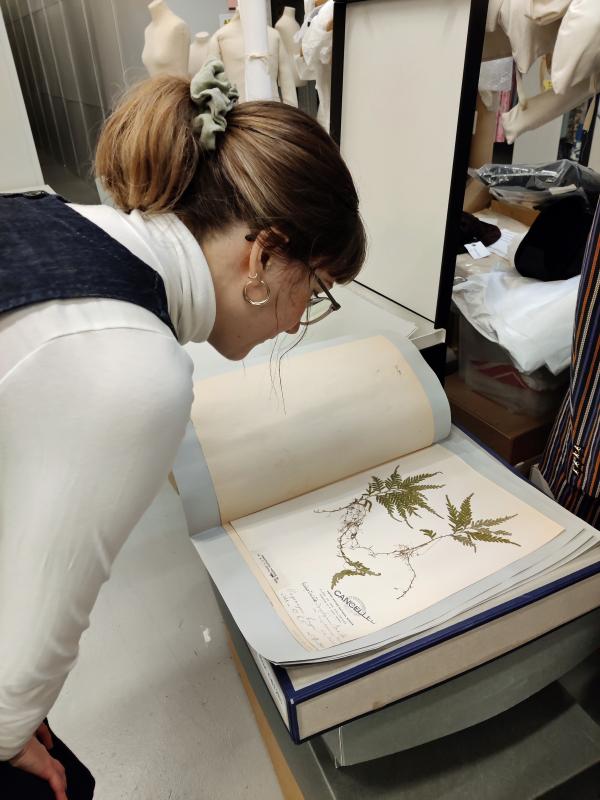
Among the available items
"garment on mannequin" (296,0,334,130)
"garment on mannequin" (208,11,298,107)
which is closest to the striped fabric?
"garment on mannequin" (296,0,334,130)

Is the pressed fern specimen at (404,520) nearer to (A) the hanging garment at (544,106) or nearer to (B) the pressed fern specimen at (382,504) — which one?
(B) the pressed fern specimen at (382,504)

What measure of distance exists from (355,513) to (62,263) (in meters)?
0.50

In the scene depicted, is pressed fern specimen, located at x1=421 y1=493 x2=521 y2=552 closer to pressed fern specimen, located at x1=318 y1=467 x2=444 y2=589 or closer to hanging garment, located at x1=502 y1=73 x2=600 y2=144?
pressed fern specimen, located at x1=318 y1=467 x2=444 y2=589

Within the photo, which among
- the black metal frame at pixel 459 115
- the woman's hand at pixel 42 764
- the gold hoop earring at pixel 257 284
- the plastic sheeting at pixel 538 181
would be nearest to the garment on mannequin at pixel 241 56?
the black metal frame at pixel 459 115

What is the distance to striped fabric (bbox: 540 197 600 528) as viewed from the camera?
688mm

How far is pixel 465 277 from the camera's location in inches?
41.4

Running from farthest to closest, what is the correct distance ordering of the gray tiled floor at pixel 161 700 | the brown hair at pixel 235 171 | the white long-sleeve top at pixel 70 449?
1. the gray tiled floor at pixel 161 700
2. the brown hair at pixel 235 171
3. the white long-sleeve top at pixel 70 449

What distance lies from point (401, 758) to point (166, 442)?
0.57 m

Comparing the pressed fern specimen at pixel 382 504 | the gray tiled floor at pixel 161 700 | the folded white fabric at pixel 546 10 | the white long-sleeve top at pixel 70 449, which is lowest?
the gray tiled floor at pixel 161 700

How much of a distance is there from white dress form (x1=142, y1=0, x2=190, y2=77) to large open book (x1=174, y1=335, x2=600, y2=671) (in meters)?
1.15

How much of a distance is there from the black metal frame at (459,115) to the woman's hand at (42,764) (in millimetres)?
761

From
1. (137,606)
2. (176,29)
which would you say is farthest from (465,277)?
(176,29)

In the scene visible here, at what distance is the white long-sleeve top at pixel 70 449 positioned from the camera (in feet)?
1.18

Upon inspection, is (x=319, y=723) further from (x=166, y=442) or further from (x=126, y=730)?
(x=126, y=730)
